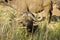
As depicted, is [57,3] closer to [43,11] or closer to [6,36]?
[43,11]

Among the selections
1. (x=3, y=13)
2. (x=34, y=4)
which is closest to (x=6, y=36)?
(x=3, y=13)

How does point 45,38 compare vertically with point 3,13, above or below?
below

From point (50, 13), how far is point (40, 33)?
4319 millimetres

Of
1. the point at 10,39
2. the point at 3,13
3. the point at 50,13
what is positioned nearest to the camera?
the point at 10,39

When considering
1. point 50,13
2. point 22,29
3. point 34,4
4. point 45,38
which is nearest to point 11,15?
point 22,29

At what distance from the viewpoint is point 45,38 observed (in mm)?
6336

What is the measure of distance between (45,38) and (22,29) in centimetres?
57

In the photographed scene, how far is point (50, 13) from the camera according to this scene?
35.7 ft

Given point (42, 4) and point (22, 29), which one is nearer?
point (22, 29)

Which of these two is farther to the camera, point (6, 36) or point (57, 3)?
point (57, 3)

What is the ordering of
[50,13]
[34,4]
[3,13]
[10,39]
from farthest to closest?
1. [34,4]
2. [50,13]
3. [3,13]
4. [10,39]

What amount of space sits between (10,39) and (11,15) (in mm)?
559

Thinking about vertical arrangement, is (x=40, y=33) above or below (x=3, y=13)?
below

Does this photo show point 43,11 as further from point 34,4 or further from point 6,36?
point 6,36
